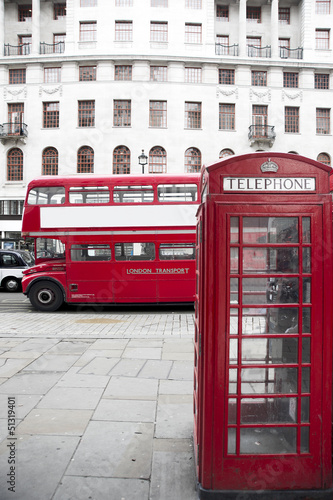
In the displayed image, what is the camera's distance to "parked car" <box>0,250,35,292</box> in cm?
1692

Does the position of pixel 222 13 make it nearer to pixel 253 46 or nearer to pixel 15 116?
pixel 253 46

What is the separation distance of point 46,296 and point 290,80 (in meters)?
30.2

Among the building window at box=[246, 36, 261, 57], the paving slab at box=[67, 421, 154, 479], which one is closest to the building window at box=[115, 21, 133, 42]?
the building window at box=[246, 36, 261, 57]

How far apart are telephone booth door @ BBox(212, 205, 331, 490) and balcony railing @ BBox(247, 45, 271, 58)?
36020 millimetres

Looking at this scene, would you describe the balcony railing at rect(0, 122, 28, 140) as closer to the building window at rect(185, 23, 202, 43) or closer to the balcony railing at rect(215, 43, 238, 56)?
the building window at rect(185, 23, 202, 43)

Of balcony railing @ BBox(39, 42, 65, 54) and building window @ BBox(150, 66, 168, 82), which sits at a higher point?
balcony railing @ BBox(39, 42, 65, 54)

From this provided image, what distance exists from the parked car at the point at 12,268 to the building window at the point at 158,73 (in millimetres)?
21250

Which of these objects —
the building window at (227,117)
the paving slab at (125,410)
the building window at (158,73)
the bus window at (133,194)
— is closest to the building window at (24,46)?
the building window at (158,73)

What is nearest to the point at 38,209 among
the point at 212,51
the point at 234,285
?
the point at 234,285

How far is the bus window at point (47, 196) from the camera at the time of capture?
11367mm

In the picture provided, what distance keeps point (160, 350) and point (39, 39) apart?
34643 millimetres

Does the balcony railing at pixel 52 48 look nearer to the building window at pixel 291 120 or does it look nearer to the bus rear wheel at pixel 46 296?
the building window at pixel 291 120

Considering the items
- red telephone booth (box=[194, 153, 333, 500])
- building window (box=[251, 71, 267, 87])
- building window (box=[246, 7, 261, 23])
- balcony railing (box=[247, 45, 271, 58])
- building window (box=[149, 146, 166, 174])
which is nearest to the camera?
red telephone booth (box=[194, 153, 333, 500])

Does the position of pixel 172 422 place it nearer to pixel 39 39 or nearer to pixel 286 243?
pixel 286 243
